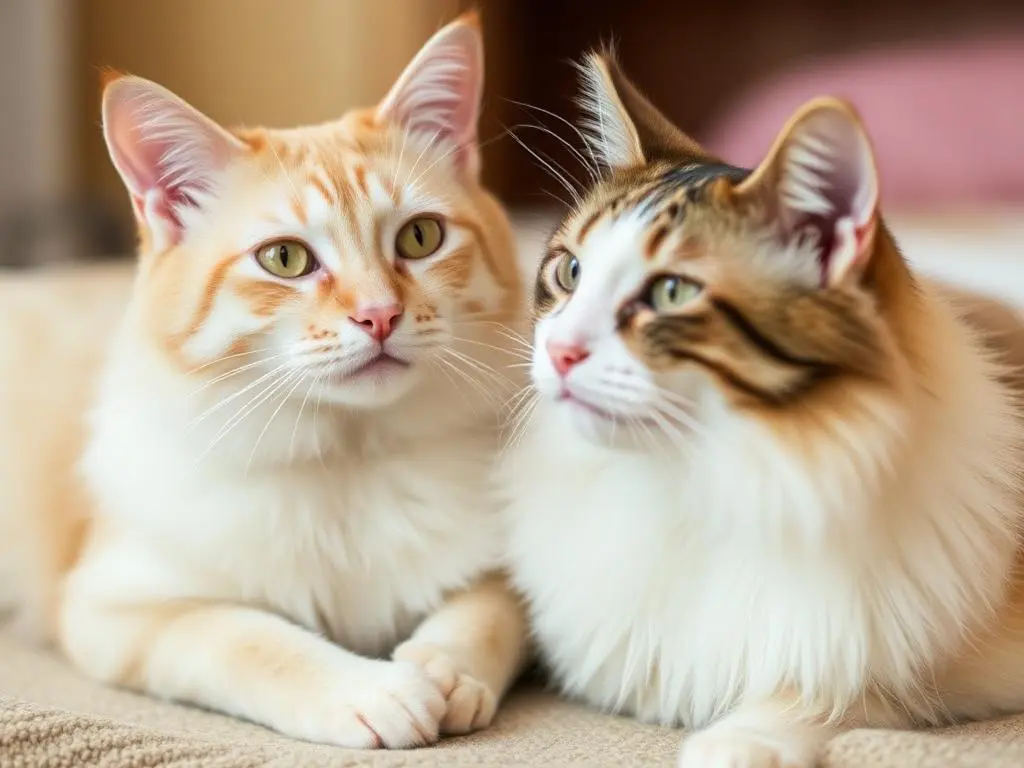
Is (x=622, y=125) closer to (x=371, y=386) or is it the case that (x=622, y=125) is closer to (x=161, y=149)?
(x=371, y=386)

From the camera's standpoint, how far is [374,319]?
125cm

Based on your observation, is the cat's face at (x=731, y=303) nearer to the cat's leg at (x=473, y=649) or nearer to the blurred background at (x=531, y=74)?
the cat's leg at (x=473, y=649)

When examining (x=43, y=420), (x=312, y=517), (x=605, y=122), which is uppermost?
(x=605, y=122)

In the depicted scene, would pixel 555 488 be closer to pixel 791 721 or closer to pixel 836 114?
pixel 791 721

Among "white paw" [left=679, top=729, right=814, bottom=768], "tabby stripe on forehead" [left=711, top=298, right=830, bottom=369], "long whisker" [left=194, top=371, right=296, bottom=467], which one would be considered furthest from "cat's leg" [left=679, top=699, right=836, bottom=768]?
"long whisker" [left=194, top=371, right=296, bottom=467]

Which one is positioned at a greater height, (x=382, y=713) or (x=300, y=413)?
(x=300, y=413)

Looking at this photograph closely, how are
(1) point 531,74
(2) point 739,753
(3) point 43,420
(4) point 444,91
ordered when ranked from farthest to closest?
(1) point 531,74, (3) point 43,420, (4) point 444,91, (2) point 739,753

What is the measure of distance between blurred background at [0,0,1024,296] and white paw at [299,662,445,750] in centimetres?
226

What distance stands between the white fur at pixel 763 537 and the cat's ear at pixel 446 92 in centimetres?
45

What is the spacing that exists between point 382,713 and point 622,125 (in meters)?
0.74

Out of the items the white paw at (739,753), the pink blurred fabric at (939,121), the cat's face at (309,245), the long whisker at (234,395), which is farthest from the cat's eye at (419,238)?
the pink blurred fabric at (939,121)

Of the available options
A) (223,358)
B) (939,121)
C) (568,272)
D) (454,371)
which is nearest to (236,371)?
(223,358)

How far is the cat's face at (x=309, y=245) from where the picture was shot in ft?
4.21

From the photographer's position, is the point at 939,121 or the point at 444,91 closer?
the point at 444,91
